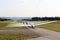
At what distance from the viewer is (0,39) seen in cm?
1697

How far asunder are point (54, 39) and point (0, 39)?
586cm

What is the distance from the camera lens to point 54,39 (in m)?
16.0
